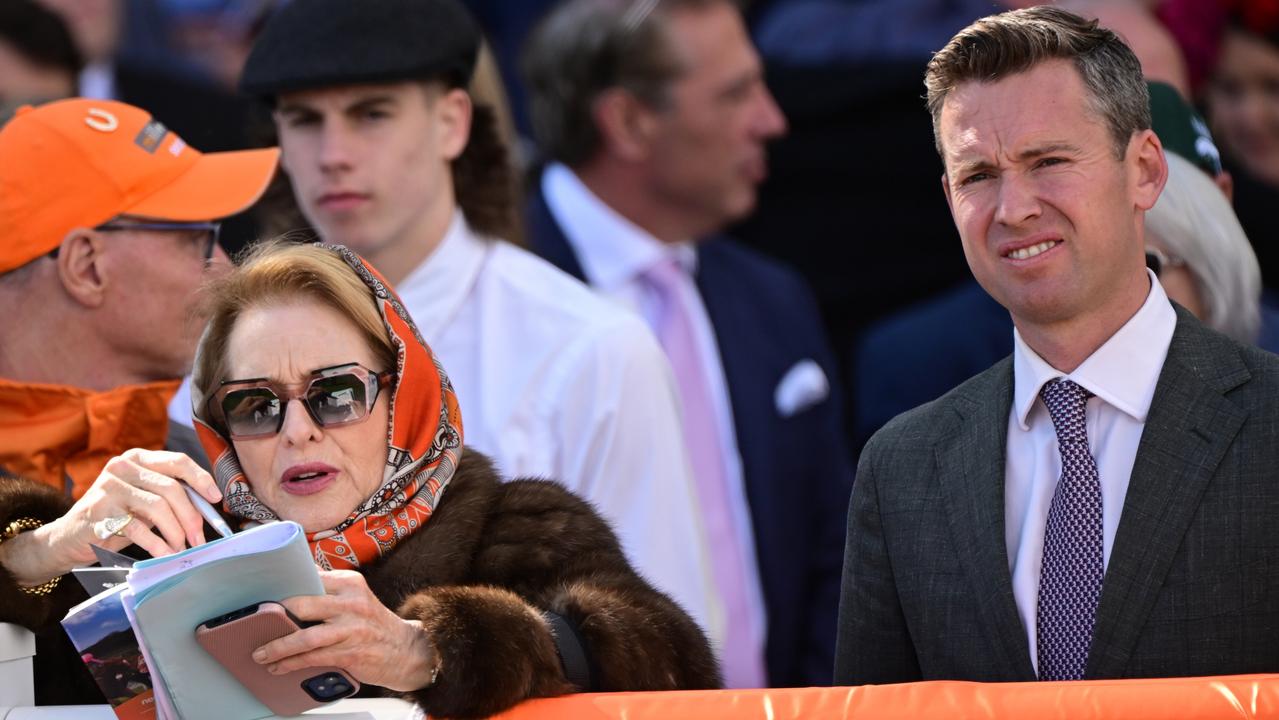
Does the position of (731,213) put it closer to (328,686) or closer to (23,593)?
(23,593)

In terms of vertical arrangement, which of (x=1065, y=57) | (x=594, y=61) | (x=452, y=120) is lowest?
(x=1065, y=57)

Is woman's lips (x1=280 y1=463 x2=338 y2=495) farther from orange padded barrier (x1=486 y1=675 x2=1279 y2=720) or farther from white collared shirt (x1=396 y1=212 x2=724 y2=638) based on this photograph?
white collared shirt (x1=396 y1=212 x2=724 y2=638)

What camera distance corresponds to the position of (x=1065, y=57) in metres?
2.88

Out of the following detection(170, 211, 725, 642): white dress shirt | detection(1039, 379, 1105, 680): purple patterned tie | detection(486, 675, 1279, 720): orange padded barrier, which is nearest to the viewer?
detection(486, 675, 1279, 720): orange padded barrier

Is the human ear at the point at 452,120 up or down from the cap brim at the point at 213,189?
up

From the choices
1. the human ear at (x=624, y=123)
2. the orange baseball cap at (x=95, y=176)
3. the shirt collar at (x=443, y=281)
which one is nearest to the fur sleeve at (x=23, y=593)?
the orange baseball cap at (x=95, y=176)

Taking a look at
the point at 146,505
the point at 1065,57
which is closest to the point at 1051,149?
the point at 1065,57

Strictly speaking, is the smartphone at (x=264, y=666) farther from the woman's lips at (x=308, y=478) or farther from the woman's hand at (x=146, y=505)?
the woman's lips at (x=308, y=478)

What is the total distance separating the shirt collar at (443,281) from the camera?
4.49 meters

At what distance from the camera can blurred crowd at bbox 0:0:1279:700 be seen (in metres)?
4.43

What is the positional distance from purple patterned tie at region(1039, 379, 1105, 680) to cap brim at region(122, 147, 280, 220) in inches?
76.2

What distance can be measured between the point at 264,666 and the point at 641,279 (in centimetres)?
296

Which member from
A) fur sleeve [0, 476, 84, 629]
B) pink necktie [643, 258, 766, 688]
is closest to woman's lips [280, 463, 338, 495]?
fur sleeve [0, 476, 84, 629]

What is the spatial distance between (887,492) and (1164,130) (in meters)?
1.11
